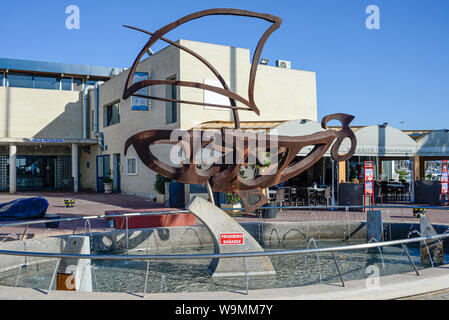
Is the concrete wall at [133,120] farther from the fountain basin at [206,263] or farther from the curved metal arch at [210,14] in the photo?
the curved metal arch at [210,14]

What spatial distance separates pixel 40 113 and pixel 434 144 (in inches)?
1089

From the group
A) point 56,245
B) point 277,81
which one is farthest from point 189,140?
point 277,81

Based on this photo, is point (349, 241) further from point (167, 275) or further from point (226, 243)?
point (167, 275)

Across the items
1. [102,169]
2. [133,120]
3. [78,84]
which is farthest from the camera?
[78,84]

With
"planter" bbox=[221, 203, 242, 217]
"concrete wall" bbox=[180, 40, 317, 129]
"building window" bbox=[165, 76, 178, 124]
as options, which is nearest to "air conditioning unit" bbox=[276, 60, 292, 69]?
"concrete wall" bbox=[180, 40, 317, 129]

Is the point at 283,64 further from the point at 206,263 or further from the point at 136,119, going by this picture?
the point at 206,263

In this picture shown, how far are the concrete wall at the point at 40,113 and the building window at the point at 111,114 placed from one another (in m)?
4.26

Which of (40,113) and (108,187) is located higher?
(40,113)

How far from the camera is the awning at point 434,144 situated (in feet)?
63.6

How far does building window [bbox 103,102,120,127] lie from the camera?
28.4 metres

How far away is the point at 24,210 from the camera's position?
1212 cm

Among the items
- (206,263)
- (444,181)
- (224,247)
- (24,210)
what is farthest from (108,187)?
(224,247)

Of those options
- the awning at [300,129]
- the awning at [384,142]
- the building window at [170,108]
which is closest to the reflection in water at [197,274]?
the awning at [300,129]

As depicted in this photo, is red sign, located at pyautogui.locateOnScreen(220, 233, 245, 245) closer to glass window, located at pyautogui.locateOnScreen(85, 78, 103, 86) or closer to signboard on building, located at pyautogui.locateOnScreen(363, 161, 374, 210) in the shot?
signboard on building, located at pyautogui.locateOnScreen(363, 161, 374, 210)
